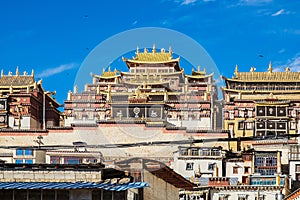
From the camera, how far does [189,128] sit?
6994 centimetres

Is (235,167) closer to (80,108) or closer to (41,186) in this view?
(80,108)

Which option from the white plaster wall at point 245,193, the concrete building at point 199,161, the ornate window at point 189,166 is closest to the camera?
the white plaster wall at point 245,193

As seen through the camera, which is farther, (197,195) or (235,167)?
(235,167)

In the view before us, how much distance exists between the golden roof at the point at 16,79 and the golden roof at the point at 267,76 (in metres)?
→ 22.2

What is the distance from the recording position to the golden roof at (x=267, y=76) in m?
78.6

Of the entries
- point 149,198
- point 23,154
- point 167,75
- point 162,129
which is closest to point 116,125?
point 162,129

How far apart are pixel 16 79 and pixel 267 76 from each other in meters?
27.6

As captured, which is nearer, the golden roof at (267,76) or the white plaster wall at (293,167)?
the white plaster wall at (293,167)

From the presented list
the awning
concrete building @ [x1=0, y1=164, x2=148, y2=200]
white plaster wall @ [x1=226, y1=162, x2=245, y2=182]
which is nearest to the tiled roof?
white plaster wall @ [x1=226, y1=162, x2=245, y2=182]

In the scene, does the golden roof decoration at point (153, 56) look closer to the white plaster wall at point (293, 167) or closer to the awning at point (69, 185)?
the white plaster wall at point (293, 167)

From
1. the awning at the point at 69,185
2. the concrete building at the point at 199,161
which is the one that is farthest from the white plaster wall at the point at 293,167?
the awning at the point at 69,185

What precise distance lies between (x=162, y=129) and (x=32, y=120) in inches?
603

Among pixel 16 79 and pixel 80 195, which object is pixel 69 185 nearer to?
pixel 80 195

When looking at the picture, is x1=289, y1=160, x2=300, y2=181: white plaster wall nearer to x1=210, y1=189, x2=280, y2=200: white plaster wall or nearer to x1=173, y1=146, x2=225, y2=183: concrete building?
x1=173, y1=146, x2=225, y2=183: concrete building
